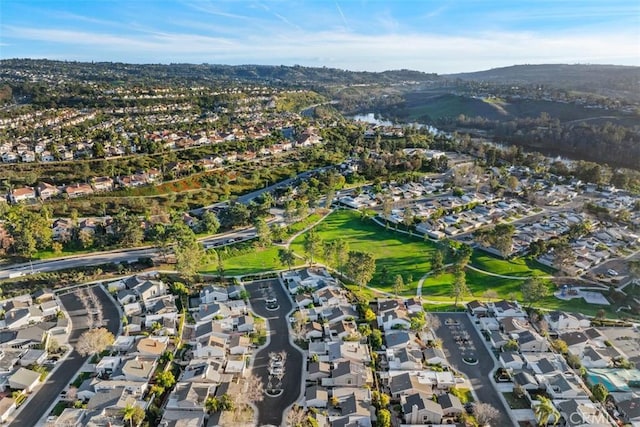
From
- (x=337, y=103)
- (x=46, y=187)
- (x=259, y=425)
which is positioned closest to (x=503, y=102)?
(x=337, y=103)

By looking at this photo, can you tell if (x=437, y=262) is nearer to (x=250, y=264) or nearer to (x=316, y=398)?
(x=250, y=264)

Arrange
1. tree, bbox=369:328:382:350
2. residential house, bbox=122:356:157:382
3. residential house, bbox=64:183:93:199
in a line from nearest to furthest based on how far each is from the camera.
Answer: residential house, bbox=122:356:157:382
tree, bbox=369:328:382:350
residential house, bbox=64:183:93:199

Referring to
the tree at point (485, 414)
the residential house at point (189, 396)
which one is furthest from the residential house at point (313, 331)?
the tree at point (485, 414)

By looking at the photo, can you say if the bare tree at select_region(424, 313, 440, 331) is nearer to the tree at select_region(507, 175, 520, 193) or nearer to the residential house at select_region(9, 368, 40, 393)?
the residential house at select_region(9, 368, 40, 393)

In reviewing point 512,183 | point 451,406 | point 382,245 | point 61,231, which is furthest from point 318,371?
point 512,183

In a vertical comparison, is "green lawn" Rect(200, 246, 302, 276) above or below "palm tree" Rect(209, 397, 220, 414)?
below

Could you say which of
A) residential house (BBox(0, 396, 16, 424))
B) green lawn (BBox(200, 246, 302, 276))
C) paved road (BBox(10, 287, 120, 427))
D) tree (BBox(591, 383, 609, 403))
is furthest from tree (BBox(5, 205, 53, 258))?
tree (BBox(591, 383, 609, 403))
